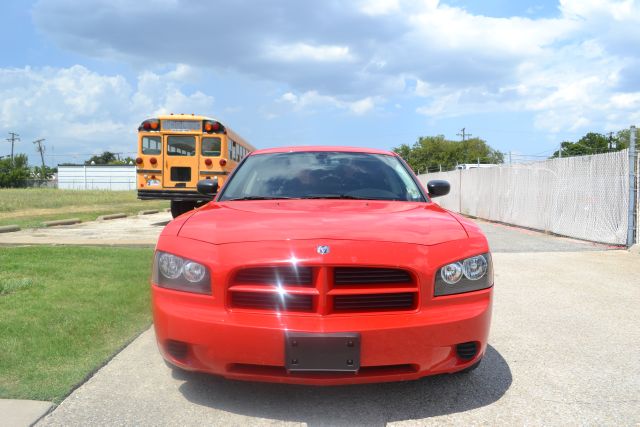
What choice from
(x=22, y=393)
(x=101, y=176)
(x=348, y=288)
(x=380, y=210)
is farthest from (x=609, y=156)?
(x=101, y=176)

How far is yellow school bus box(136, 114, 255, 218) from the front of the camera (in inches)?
593

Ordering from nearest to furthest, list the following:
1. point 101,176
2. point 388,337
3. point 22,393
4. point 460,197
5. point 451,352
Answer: point 388,337, point 451,352, point 22,393, point 460,197, point 101,176

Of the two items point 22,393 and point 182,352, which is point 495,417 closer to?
point 182,352

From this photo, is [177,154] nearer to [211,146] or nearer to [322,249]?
[211,146]

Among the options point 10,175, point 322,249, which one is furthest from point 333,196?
point 10,175

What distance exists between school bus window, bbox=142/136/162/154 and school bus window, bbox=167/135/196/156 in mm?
285

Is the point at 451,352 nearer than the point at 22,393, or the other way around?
the point at 451,352

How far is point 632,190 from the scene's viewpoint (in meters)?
10.4

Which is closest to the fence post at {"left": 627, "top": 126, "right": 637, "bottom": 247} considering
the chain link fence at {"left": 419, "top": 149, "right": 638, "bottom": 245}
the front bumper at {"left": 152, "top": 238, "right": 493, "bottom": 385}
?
the chain link fence at {"left": 419, "top": 149, "right": 638, "bottom": 245}

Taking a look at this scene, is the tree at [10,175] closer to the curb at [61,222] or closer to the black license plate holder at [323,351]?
the curb at [61,222]

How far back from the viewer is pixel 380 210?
3.54 m

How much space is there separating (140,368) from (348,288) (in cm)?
171

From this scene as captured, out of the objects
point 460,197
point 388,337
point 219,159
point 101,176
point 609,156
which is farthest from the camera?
point 101,176

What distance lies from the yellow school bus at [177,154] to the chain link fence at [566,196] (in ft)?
28.7
